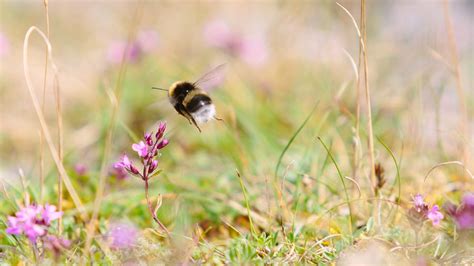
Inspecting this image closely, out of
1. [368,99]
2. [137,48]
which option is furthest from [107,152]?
[137,48]

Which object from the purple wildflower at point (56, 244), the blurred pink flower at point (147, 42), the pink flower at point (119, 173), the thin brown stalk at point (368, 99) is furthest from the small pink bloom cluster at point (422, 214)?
the blurred pink flower at point (147, 42)

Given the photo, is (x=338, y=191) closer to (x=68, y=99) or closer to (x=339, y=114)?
(x=339, y=114)

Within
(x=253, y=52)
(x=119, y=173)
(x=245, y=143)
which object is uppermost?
(x=119, y=173)

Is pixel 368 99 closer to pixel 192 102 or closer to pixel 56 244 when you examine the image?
pixel 192 102

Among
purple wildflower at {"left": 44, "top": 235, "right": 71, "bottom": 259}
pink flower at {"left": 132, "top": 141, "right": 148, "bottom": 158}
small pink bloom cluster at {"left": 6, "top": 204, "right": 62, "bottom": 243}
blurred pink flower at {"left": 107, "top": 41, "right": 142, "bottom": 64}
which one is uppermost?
pink flower at {"left": 132, "top": 141, "right": 148, "bottom": 158}

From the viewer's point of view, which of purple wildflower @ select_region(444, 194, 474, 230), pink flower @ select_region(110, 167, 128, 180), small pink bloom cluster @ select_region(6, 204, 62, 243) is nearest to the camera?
small pink bloom cluster @ select_region(6, 204, 62, 243)

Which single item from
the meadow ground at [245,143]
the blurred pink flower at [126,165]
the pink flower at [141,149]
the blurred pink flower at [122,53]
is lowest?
the meadow ground at [245,143]

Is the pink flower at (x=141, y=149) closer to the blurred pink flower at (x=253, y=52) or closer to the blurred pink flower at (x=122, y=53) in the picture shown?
the blurred pink flower at (x=122, y=53)

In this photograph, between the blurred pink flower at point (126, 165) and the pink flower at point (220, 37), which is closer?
the blurred pink flower at point (126, 165)

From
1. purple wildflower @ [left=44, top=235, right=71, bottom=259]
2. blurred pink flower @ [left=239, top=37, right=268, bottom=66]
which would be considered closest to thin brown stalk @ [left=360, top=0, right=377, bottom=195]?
purple wildflower @ [left=44, top=235, right=71, bottom=259]

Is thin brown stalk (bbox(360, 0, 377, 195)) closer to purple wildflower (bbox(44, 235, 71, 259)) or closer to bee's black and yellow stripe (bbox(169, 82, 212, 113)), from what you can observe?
bee's black and yellow stripe (bbox(169, 82, 212, 113))
